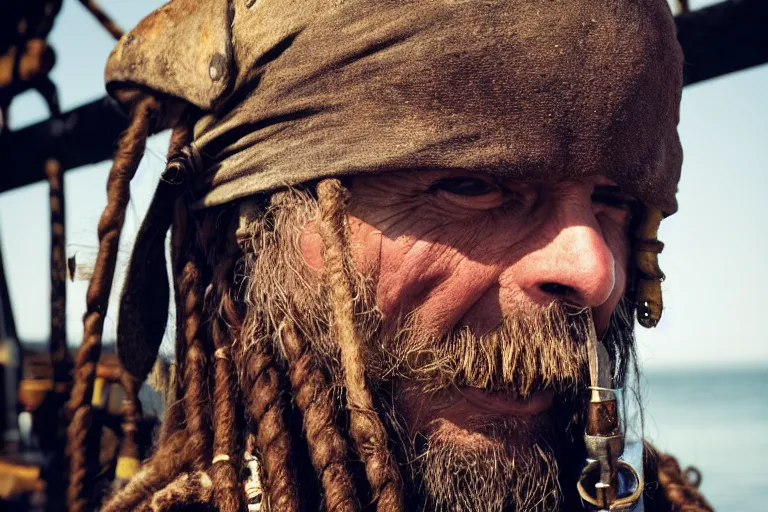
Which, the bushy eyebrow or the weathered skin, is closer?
the weathered skin

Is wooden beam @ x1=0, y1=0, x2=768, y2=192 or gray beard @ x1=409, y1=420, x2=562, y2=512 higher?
wooden beam @ x1=0, y1=0, x2=768, y2=192

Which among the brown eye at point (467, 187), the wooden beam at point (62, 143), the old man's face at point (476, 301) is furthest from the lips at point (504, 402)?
the wooden beam at point (62, 143)

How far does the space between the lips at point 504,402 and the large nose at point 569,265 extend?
8.6 inches

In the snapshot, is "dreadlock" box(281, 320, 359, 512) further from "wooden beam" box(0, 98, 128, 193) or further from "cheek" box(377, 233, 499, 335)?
"wooden beam" box(0, 98, 128, 193)

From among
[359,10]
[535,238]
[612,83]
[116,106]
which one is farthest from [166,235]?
→ [612,83]

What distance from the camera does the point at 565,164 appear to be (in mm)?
1599

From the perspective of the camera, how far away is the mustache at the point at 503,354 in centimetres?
163

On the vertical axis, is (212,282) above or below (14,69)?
below

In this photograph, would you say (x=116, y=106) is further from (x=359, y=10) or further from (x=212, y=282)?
(x=359, y=10)

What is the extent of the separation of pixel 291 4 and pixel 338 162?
37 centimetres

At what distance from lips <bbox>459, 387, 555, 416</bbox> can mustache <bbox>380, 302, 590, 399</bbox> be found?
0.02 meters

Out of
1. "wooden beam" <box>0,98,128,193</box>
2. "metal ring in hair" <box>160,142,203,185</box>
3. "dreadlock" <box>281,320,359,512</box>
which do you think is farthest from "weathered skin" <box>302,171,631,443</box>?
"wooden beam" <box>0,98,128,193</box>

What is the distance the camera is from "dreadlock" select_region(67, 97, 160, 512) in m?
2.01

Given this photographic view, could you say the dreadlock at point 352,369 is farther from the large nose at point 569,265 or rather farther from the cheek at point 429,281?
the large nose at point 569,265
